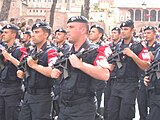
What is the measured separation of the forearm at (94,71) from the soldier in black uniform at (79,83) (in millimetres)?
133

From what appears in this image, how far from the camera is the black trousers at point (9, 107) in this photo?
25.3ft

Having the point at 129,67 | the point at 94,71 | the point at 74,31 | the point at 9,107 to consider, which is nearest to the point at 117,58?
the point at 129,67

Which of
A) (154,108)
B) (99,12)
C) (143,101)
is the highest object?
(99,12)

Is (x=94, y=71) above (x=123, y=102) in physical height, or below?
above

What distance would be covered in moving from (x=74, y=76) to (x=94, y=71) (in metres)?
0.41

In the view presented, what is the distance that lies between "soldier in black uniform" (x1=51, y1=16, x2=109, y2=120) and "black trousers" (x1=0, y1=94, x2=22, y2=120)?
186cm

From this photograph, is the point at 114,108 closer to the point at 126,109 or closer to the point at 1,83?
the point at 126,109

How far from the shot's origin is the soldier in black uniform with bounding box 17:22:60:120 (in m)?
6.88

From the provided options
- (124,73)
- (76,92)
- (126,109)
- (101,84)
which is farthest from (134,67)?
(76,92)

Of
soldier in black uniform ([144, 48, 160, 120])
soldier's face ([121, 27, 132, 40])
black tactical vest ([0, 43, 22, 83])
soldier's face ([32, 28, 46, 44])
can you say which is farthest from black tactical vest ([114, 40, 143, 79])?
black tactical vest ([0, 43, 22, 83])

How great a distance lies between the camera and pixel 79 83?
5969mm

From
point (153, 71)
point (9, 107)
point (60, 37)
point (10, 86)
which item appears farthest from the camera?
point (60, 37)

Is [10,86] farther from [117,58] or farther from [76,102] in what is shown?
[76,102]

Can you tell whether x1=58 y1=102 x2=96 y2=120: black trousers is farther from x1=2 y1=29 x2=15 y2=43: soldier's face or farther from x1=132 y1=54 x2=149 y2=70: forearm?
x1=2 y1=29 x2=15 y2=43: soldier's face
